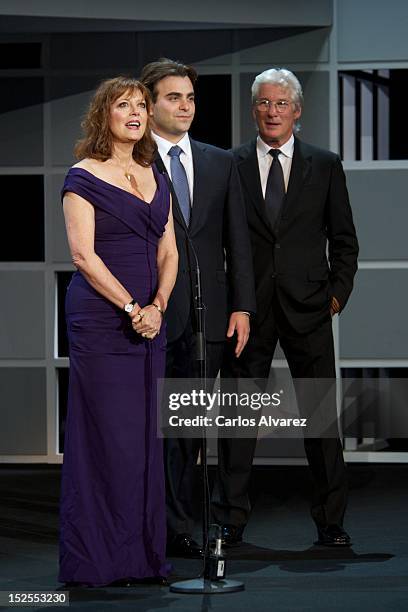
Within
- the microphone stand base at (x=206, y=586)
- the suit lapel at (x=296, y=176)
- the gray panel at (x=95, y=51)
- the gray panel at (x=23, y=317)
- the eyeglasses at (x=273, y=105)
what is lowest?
the microphone stand base at (x=206, y=586)

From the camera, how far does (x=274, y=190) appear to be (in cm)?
462

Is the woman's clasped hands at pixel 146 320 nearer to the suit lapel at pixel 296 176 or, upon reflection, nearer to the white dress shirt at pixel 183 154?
the white dress shirt at pixel 183 154

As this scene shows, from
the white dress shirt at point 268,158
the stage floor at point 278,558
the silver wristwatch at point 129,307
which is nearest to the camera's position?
the stage floor at point 278,558

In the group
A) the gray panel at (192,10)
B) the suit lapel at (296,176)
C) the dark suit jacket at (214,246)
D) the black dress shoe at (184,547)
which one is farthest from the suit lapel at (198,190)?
the gray panel at (192,10)

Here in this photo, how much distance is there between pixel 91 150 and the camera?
152 inches

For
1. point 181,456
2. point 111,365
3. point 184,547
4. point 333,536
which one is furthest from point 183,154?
point 333,536

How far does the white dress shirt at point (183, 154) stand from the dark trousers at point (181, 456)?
0.55m

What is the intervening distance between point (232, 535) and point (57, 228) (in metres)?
2.95

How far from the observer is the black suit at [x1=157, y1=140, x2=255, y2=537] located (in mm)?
4316

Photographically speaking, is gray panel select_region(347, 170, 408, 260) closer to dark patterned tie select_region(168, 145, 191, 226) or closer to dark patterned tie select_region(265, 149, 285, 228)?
dark patterned tie select_region(265, 149, 285, 228)

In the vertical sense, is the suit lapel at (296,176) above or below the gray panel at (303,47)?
below

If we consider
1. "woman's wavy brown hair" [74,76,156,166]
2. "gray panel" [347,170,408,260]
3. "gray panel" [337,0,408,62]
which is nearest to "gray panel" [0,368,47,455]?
"gray panel" [347,170,408,260]

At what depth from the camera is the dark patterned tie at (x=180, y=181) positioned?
4352mm

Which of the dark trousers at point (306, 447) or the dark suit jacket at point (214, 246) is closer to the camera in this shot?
the dark suit jacket at point (214, 246)
